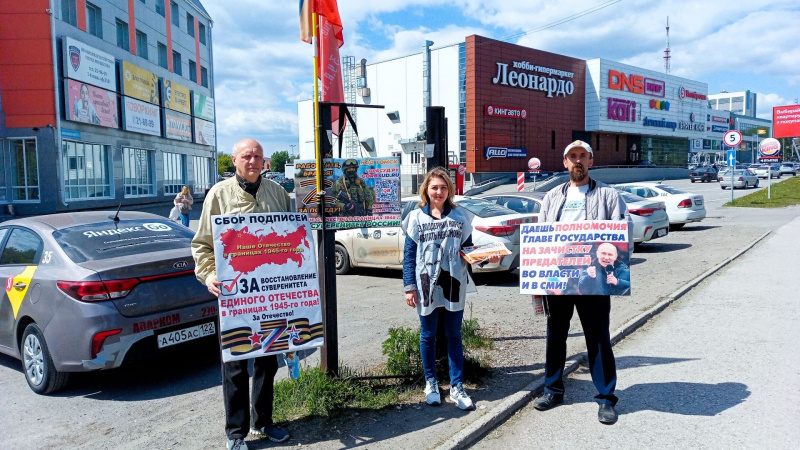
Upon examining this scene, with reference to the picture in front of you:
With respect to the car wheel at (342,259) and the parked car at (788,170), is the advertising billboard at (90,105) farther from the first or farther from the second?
the parked car at (788,170)

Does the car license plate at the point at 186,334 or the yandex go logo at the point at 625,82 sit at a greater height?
the yandex go logo at the point at 625,82

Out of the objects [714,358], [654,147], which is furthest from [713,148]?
[714,358]

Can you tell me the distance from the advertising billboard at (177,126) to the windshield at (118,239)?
34.7m

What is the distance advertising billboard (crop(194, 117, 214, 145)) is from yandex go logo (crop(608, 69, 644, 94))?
3720 centimetres

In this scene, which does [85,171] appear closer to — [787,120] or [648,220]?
[648,220]

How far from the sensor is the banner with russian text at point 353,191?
15.1ft

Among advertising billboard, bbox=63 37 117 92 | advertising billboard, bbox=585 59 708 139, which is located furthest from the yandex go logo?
advertising billboard, bbox=63 37 117 92

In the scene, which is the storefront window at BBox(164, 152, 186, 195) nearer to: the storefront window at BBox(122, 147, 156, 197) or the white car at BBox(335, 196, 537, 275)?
the storefront window at BBox(122, 147, 156, 197)

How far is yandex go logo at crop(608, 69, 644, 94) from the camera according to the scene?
187 feet

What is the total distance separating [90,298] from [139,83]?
1300 inches

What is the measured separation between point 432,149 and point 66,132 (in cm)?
2695

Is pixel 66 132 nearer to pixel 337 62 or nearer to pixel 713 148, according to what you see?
pixel 337 62

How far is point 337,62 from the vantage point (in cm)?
493

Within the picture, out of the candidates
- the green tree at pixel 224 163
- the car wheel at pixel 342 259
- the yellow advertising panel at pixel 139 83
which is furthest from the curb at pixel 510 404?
the green tree at pixel 224 163
